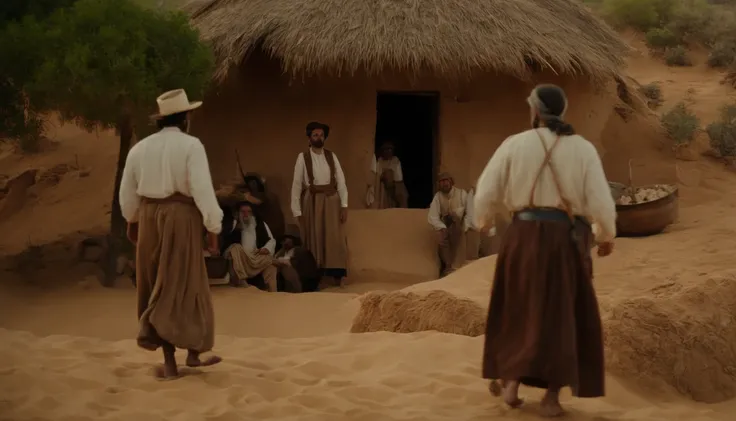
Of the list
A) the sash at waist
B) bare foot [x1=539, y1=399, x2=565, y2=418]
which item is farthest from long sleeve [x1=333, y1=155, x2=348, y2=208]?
bare foot [x1=539, y1=399, x2=565, y2=418]

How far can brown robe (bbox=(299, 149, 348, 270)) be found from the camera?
9922 millimetres

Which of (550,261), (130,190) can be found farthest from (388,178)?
(550,261)

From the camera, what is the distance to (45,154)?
48.9ft

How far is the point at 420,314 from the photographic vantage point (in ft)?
21.9

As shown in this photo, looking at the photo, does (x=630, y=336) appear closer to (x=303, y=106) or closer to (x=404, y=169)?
(x=303, y=106)

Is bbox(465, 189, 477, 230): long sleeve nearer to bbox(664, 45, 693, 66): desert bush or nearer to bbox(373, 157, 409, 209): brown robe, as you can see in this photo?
bbox(373, 157, 409, 209): brown robe

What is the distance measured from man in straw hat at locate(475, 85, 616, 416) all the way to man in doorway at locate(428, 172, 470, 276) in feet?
17.9

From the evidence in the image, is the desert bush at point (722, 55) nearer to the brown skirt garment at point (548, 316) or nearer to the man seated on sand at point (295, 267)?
the man seated on sand at point (295, 267)

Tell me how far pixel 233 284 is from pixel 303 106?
2.71m

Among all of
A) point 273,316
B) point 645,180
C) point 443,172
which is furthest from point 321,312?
point 645,180

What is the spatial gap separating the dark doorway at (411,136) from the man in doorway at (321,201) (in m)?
5.63

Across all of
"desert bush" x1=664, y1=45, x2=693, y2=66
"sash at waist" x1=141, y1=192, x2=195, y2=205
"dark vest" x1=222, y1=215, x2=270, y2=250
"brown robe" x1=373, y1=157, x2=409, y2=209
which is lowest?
"dark vest" x1=222, y1=215, x2=270, y2=250

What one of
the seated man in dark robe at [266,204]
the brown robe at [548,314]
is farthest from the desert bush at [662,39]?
the brown robe at [548,314]

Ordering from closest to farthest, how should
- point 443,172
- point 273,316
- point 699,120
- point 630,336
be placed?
1. point 630,336
2. point 273,316
3. point 443,172
4. point 699,120
